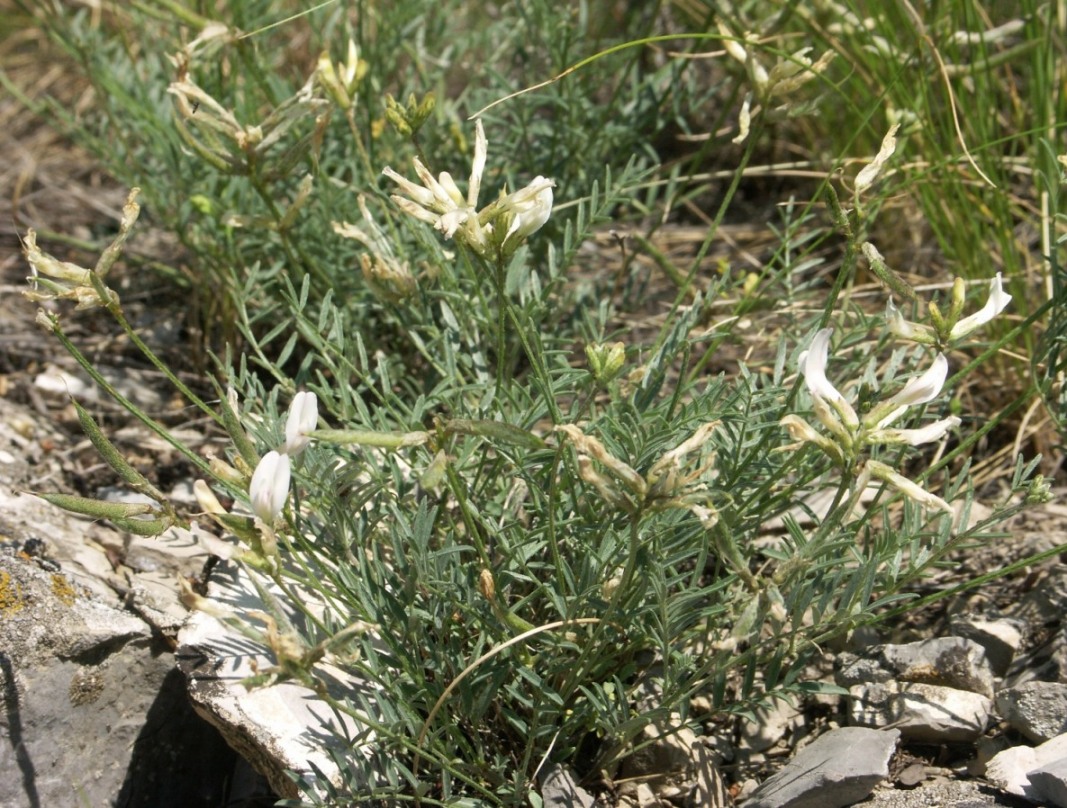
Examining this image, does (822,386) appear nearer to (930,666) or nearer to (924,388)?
(924,388)

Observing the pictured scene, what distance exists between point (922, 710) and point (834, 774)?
0.27 meters

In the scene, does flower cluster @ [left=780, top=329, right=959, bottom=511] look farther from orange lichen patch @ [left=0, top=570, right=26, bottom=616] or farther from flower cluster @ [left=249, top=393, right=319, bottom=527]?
orange lichen patch @ [left=0, top=570, right=26, bottom=616]

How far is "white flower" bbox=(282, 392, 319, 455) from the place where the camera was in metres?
1.38

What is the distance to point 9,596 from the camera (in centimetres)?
192

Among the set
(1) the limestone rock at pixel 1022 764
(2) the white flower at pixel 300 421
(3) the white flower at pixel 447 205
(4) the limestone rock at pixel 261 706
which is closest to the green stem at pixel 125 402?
(2) the white flower at pixel 300 421

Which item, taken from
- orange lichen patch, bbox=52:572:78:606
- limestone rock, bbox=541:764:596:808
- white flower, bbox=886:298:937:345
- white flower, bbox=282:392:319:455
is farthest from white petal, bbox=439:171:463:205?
orange lichen patch, bbox=52:572:78:606

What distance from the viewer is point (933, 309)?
1.47 metres

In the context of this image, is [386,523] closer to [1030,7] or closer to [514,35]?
[514,35]

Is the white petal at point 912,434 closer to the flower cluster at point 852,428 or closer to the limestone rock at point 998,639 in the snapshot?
the flower cluster at point 852,428

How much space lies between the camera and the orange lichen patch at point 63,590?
1969 millimetres

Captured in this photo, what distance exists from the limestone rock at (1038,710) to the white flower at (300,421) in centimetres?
120

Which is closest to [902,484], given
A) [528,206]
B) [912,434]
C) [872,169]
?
[912,434]

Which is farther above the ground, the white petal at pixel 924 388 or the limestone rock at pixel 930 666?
the white petal at pixel 924 388

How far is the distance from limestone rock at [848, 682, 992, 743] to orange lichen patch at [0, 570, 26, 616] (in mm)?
1405
